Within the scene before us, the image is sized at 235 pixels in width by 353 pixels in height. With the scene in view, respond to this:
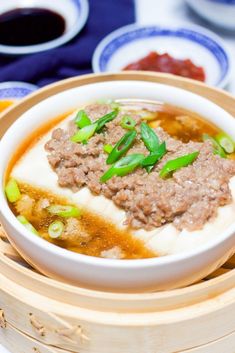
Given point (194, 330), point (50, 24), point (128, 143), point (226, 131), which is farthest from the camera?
point (50, 24)

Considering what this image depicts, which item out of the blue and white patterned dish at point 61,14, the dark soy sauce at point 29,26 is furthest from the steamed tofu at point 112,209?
the dark soy sauce at point 29,26

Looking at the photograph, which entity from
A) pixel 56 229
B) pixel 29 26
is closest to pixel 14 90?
pixel 29 26

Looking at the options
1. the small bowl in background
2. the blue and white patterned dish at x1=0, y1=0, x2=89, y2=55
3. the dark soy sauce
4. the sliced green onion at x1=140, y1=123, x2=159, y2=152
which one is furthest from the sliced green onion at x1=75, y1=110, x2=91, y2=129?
the dark soy sauce

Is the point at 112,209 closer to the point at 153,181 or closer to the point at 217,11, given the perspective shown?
the point at 153,181

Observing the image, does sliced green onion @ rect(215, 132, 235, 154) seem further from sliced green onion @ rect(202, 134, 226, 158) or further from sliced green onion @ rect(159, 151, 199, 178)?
sliced green onion @ rect(159, 151, 199, 178)

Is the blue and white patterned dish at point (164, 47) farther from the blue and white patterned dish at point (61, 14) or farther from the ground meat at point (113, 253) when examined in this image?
the ground meat at point (113, 253)

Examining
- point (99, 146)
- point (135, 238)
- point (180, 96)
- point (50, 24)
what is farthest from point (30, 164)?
point (50, 24)

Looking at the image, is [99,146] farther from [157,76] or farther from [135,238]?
[157,76]
